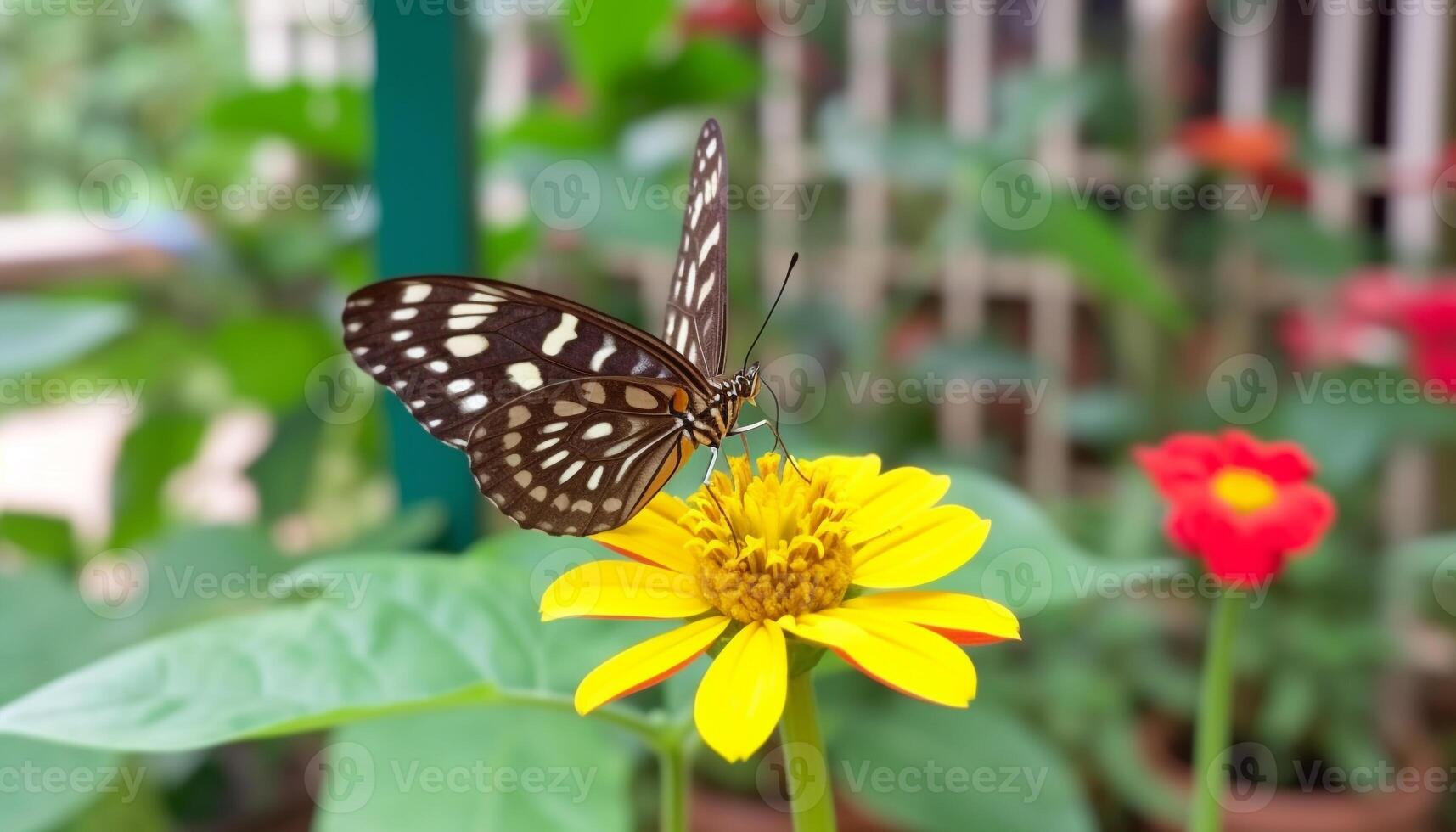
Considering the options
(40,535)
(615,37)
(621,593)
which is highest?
(615,37)

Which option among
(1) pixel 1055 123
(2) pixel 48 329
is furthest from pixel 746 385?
(1) pixel 1055 123

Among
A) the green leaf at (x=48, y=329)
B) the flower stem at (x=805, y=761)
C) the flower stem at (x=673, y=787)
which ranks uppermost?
the green leaf at (x=48, y=329)

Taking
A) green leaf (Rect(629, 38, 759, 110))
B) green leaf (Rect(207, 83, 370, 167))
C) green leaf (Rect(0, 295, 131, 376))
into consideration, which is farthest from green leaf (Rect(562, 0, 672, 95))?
green leaf (Rect(0, 295, 131, 376))

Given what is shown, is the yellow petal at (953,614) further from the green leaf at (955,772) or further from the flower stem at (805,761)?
the green leaf at (955,772)

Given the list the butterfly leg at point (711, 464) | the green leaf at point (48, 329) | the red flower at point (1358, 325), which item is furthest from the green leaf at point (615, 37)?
the red flower at point (1358, 325)

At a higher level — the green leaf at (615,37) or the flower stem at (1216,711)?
the green leaf at (615,37)

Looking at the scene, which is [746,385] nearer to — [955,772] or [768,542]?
[768,542]

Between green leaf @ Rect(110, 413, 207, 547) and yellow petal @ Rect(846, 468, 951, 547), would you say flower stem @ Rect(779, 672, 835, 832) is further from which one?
green leaf @ Rect(110, 413, 207, 547)

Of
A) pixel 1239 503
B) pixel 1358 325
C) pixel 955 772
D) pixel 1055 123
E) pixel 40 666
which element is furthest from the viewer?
pixel 1055 123
